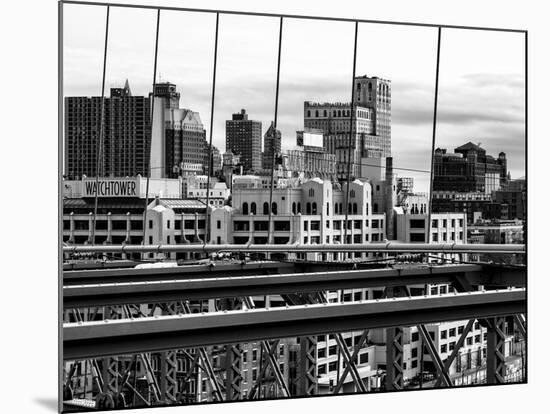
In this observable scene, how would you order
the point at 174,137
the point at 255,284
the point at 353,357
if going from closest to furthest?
the point at 174,137 → the point at 353,357 → the point at 255,284

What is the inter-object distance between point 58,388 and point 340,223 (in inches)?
118

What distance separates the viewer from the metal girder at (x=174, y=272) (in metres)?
10.9

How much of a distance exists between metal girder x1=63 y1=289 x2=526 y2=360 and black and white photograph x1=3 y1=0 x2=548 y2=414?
3cm

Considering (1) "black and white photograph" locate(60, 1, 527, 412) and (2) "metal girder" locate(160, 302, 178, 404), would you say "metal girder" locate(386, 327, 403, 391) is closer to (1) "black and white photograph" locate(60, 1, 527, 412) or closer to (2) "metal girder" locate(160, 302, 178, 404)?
(1) "black and white photograph" locate(60, 1, 527, 412)

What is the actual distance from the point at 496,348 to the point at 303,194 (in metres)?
2.20

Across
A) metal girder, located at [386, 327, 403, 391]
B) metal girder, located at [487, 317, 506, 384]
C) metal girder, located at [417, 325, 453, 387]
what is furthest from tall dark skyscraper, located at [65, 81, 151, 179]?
metal girder, located at [487, 317, 506, 384]

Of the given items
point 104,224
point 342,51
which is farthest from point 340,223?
point 104,224

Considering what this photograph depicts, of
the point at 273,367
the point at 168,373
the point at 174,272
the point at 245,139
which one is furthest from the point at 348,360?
the point at 245,139

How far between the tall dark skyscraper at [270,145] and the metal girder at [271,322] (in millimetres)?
1418

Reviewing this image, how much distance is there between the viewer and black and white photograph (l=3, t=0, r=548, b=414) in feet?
34.1

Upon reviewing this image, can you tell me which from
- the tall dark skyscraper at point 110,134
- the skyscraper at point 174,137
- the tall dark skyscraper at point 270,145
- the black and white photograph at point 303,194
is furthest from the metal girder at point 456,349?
the tall dark skyscraper at point 110,134

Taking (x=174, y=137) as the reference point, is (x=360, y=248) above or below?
below

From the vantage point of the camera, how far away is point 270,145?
1090cm

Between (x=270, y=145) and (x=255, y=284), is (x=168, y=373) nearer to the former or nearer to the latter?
(x=255, y=284)
